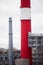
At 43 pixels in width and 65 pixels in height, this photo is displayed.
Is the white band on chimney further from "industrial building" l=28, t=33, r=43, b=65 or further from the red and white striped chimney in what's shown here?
"industrial building" l=28, t=33, r=43, b=65

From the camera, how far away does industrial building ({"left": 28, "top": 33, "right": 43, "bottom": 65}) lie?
21.6 m

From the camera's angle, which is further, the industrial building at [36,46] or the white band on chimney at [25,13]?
the industrial building at [36,46]

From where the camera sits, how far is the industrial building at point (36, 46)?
2158 centimetres

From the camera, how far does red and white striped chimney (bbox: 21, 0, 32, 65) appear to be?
2044 cm

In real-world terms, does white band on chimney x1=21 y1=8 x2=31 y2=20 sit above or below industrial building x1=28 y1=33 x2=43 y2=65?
above

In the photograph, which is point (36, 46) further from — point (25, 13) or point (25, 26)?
point (25, 13)

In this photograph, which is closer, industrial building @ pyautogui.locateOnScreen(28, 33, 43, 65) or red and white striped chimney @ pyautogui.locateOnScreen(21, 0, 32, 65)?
red and white striped chimney @ pyautogui.locateOnScreen(21, 0, 32, 65)

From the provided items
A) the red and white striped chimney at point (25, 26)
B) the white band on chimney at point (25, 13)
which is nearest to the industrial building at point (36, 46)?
the red and white striped chimney at point (25, 26)

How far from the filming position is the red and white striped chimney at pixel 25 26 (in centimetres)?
2044

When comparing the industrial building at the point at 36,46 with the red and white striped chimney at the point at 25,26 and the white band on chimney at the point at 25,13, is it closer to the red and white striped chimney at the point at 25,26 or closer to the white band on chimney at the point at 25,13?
the red and white striped chimney at the point at 25,26

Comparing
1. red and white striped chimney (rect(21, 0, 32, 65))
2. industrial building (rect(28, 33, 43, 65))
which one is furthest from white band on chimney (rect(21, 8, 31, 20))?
industrial building (rect(28, 33, 43, 65))

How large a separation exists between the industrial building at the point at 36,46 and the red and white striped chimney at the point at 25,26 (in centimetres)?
42

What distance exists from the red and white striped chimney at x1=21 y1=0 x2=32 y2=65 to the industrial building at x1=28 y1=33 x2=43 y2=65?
42 centimetres

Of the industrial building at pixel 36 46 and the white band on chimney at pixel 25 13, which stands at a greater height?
the white band on chimney at pixel 25 13
